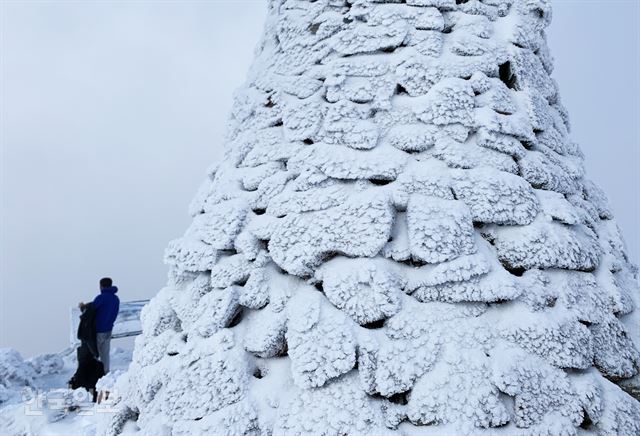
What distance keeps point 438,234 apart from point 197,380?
95 centimetres

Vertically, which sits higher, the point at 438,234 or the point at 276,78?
the point at 276,78

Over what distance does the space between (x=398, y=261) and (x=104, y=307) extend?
516cm

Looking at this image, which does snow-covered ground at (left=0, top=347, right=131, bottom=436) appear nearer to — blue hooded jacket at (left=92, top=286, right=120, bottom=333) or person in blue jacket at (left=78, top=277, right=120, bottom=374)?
person in blue jacket at (left=78, top=277, right=120, bottom=374)

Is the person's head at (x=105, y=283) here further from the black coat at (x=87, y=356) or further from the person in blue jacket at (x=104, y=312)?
the black coat at (x=87, y=356)

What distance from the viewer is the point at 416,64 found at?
5.41ft

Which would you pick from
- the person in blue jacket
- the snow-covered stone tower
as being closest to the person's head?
the person in blue jacket

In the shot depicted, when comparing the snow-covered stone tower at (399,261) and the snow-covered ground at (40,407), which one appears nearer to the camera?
the snow-covered stone tower at (399,261)

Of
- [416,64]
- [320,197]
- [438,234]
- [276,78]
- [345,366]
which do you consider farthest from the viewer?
[276,78]

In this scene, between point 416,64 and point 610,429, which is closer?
point 610,429

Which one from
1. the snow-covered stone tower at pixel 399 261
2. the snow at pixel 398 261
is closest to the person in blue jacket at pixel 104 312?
the snow at pixel 398 261

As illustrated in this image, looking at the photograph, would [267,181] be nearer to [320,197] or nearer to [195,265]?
[320,197]

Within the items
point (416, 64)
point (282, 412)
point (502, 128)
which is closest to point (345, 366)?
point (282, 412)

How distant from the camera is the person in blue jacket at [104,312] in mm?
5441

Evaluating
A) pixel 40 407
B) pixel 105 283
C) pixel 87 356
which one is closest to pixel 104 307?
pixel 105 283
